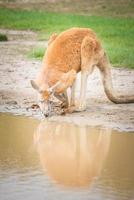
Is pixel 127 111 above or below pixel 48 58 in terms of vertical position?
below

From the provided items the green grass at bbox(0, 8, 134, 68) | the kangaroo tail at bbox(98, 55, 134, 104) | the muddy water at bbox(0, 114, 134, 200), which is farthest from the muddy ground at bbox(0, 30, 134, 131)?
the green grass at bbox(0, 8, 134, 68)

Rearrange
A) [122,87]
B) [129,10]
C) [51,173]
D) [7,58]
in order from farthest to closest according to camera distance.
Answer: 1. [129,10]
2. [7,58]
3. [122,87]
4. [51,173]

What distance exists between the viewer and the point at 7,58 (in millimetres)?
14938

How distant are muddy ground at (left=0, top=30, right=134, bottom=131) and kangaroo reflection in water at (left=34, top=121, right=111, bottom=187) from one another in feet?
1.41

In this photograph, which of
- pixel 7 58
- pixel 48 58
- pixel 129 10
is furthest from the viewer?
pixel 129 10

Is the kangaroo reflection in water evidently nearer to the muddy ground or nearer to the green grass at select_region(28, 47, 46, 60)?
the muddy ground

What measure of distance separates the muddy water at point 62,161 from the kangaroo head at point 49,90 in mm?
227

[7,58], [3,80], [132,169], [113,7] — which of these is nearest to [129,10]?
[113,7]

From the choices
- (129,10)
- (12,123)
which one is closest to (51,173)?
(12,123)

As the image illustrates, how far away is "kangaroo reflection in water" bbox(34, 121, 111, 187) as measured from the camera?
6801 millimetres

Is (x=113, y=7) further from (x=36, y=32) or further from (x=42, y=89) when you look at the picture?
(x=42, y=89)

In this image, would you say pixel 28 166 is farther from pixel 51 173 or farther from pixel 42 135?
pixel 42 135

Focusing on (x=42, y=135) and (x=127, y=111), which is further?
(x=127, y=111)

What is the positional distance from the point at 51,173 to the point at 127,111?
315 centimetres
